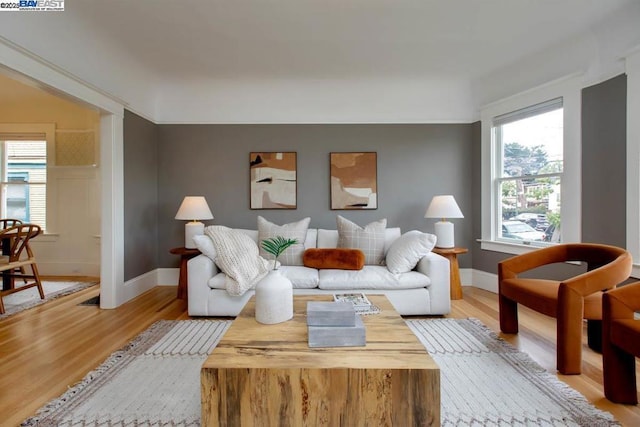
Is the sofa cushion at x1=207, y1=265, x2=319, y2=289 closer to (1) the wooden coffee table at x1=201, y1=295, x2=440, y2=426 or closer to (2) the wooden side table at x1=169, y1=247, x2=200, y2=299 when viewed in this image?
(2) the wooden side table at x1=169, y1=247, x2=200, y2=299

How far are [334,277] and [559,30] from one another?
3.05 m

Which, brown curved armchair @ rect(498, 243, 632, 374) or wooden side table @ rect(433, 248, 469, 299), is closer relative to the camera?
brown curved armchair @ rect(498, 243, 632, 374)

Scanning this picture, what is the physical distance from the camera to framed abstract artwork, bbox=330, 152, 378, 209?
4.10 m

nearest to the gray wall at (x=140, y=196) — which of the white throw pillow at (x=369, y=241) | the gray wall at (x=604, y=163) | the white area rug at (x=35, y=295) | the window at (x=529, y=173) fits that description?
the white area rug at (x=35, y=295)

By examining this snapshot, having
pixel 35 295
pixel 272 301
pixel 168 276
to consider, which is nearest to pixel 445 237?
pixel 272 301

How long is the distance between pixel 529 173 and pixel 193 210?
3.76 metres

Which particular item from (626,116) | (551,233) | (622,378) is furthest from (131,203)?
(626,116)

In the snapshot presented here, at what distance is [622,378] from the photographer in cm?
167

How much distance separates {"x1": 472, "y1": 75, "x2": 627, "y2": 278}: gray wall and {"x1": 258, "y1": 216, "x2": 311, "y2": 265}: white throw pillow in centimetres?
258

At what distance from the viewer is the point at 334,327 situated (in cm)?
151

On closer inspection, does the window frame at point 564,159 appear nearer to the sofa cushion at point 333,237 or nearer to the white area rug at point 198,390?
the sofa cushion at point 333,237

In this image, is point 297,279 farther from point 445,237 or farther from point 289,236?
point 445,237

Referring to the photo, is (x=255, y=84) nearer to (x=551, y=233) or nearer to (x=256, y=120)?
(x=256, y=120)

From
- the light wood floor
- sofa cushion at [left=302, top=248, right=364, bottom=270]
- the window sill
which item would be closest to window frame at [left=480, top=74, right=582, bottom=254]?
the window sill
